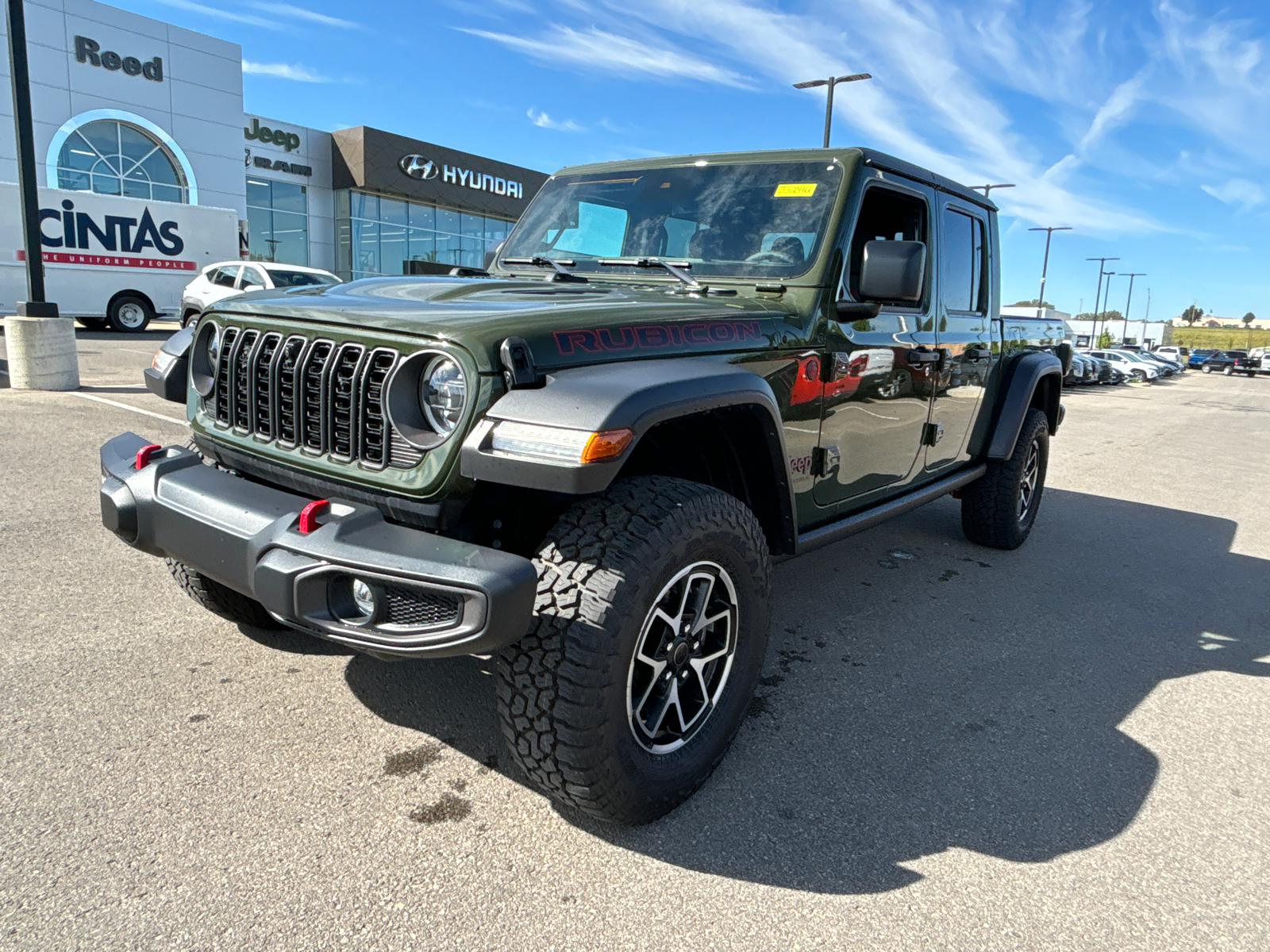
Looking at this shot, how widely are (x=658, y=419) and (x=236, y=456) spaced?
1.41 meters

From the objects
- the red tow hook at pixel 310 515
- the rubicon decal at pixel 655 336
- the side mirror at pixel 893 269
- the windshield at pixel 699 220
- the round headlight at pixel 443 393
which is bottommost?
the red tow hook at pixel 310 515

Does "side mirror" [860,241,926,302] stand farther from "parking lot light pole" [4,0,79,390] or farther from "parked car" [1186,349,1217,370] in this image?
"parked car" [1186,349,1217,370]

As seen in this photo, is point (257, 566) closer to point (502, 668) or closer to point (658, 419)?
point (502, 668)

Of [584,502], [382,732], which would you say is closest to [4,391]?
[382,732]

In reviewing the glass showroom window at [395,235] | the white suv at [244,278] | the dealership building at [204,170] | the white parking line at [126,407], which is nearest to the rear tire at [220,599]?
the white parking line at [126,407]

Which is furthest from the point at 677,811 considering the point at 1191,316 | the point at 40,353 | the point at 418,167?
the point at 1191,316

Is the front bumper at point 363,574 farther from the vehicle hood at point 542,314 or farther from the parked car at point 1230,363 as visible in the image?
the parked car at point 1230,363

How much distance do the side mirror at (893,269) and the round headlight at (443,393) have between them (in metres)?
1.58

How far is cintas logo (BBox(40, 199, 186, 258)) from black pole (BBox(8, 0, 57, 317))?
907cm

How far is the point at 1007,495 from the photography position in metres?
5.20

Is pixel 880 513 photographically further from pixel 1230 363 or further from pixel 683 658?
pixel 1230 363

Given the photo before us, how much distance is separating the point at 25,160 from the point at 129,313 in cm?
1084

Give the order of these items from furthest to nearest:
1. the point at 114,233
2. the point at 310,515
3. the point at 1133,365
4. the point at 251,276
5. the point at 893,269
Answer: the point at 1133,365, the point at 114,233, the point at 251,276, the point at 893,269, the point at 310,515

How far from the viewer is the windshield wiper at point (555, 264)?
11.1 ft
